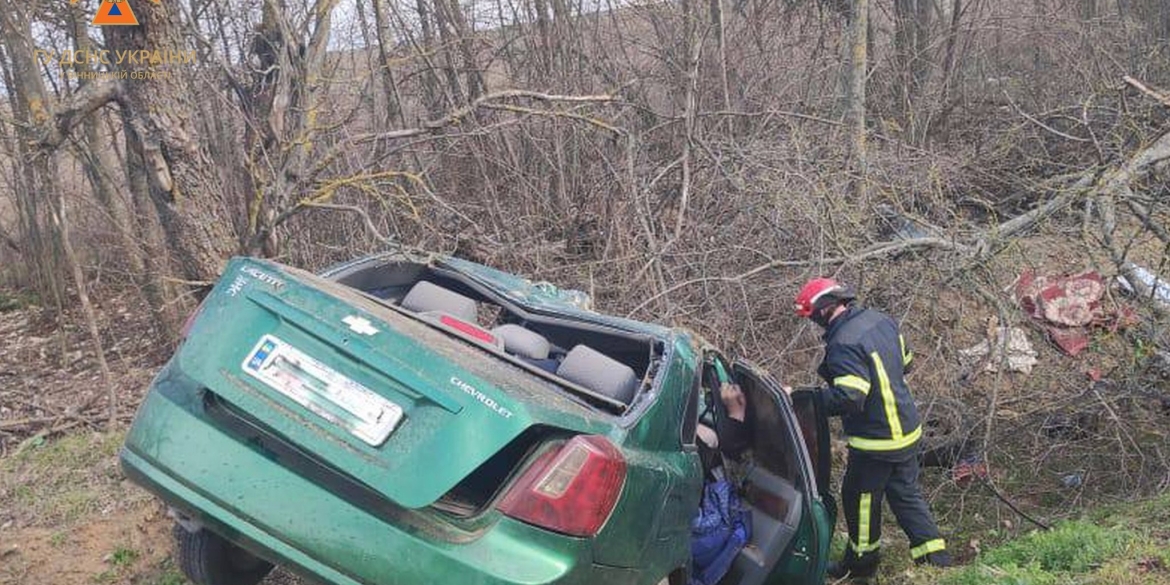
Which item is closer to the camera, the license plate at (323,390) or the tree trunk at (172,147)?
the license plate at (323,390)

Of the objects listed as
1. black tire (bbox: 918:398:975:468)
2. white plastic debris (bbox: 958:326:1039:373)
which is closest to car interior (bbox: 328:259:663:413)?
black tire (bbox: 918:398:975:468)

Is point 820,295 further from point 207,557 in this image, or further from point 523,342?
point 207,557

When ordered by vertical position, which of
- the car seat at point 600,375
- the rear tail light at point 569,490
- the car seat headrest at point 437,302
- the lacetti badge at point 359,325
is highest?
the lacetti badge at point 359,325

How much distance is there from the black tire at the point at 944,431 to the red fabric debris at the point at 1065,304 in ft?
3.99

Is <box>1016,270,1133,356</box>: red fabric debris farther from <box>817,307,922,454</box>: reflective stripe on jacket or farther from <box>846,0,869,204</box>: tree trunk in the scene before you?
<box>817,307,922,454</box>: reflective stripe on jacket

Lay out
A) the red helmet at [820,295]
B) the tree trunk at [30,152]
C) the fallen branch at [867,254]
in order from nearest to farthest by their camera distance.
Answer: the red helmet at [820,295] < the fallen branch at [867,254] < the tree trunk at [30,152]

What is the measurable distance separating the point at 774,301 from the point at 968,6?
26.5 feet

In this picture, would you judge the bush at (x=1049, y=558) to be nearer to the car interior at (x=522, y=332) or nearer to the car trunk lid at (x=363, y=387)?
the car interior at (x=522, y=332)

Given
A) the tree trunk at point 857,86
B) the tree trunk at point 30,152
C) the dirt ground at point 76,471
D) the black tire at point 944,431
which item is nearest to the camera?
the dirt ground at point 76,471

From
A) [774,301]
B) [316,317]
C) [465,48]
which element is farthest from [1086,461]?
[465,48]

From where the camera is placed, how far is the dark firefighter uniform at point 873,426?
434 cm

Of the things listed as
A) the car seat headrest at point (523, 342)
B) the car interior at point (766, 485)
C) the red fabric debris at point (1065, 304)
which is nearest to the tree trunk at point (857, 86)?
the red fabric debris at point (1065, 304)

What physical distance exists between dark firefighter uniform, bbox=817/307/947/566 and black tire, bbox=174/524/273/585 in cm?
265

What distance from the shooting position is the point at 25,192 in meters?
10.5
